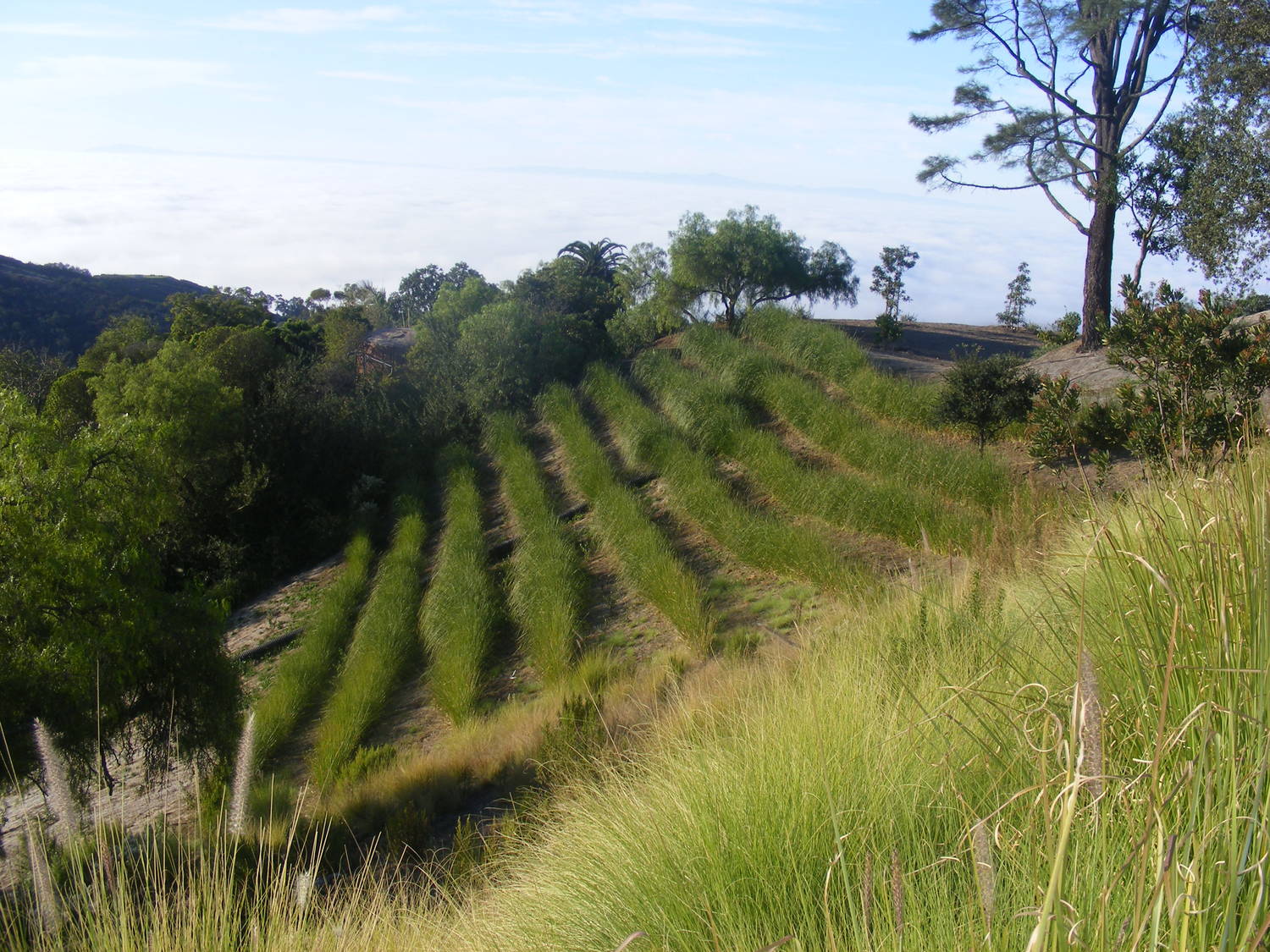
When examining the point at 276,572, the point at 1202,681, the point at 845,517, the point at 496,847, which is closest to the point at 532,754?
the point at 496,847

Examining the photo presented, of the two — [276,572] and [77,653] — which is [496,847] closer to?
[77,653]

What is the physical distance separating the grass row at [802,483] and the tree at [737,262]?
4.33 m

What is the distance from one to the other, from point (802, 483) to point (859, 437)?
1405 mm

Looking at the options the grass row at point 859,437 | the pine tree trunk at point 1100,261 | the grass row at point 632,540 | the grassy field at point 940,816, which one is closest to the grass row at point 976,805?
the grassy field at point 940,816

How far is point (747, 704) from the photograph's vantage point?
462cm

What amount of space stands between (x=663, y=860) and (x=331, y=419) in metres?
21.0

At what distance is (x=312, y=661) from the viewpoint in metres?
13.5

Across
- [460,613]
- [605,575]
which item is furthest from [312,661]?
[605,575]

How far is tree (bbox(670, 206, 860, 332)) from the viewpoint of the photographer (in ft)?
73.6

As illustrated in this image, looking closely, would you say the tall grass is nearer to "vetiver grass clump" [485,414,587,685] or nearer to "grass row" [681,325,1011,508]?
"vetiver grass clump" [485,414,587,685]

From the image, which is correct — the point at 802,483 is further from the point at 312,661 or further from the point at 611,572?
the point at 312,661

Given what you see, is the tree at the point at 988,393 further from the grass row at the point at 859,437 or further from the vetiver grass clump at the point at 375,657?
the vetiver grass clump at the point at 375,657

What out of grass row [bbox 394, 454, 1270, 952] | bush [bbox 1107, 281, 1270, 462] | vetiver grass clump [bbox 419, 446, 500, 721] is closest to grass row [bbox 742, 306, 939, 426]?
bush [bbox 1107, 281, 1270, 462]

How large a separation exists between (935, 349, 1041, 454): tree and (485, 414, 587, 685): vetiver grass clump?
17.8 ft
